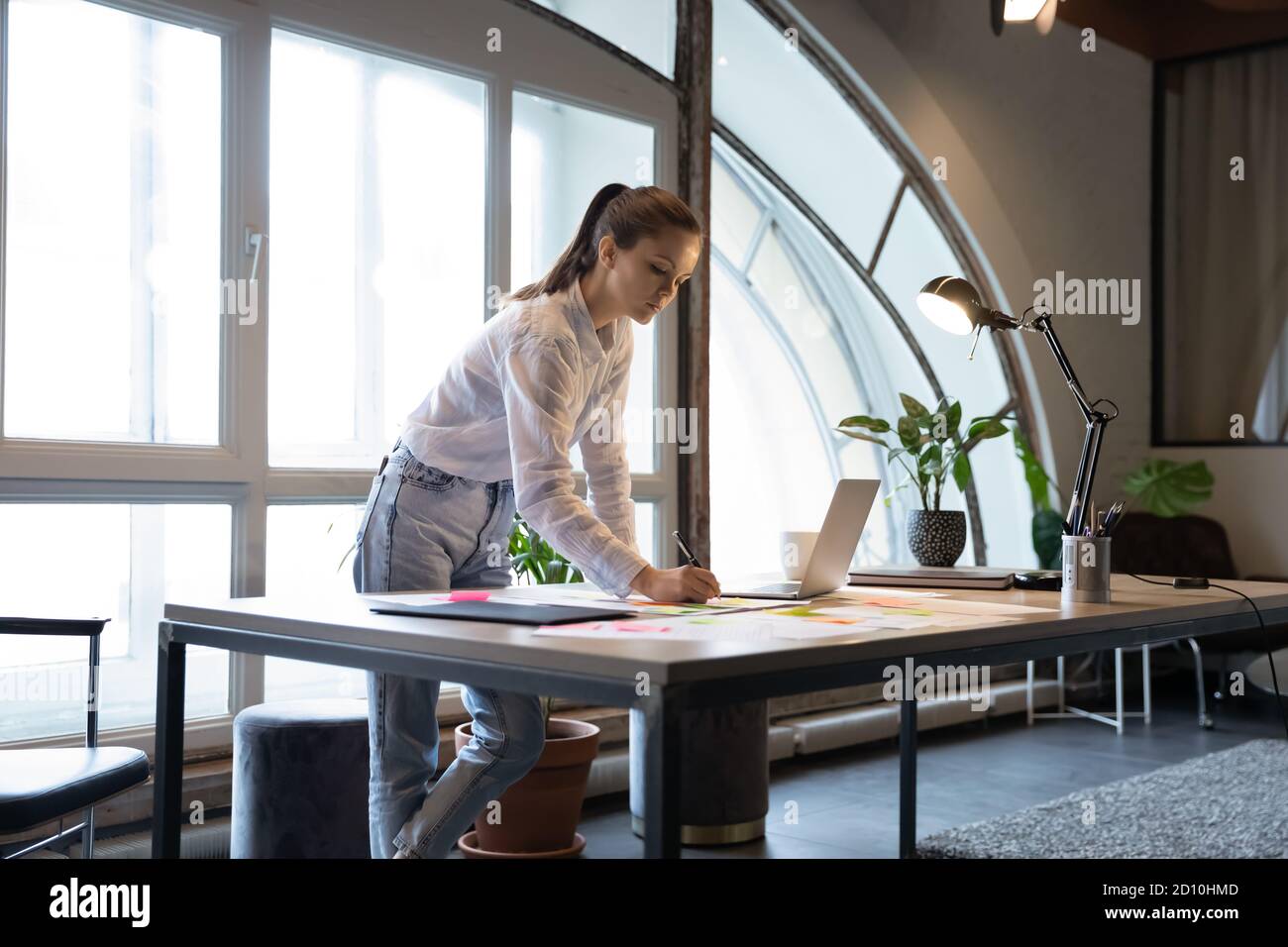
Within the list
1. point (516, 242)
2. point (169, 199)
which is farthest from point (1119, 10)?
point (169, 199)

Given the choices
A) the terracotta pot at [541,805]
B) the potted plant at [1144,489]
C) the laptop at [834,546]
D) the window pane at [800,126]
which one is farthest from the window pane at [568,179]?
the potted plant at [1144,489]

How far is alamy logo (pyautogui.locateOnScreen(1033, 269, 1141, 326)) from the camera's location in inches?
241

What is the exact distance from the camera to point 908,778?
125 inches

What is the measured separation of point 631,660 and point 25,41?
Result: 2.46 m

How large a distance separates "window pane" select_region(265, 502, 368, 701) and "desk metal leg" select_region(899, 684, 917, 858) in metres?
1.48

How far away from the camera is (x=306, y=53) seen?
3486mm

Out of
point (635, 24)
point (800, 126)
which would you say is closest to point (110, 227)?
point (635, 24)

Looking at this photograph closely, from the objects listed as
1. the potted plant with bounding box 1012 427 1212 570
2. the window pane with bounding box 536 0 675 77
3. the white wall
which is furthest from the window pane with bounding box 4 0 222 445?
the potted plant with bounding box 1012 427 1212 570

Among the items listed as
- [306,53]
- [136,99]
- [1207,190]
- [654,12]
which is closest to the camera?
[136,99]

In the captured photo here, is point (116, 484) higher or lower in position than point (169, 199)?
lower

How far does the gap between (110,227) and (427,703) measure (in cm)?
164

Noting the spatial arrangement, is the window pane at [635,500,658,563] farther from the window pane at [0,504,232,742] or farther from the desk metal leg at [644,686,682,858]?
the desk metal leg at [644,686,682,858]

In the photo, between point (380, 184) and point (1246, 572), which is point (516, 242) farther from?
point (1246, 572)

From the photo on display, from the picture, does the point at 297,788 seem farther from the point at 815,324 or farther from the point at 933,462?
the point at 815,324
